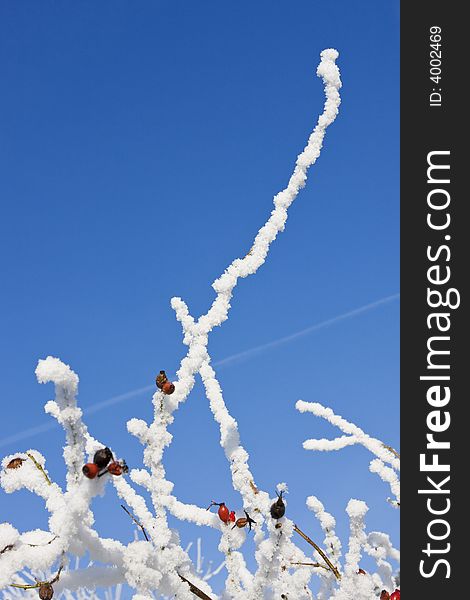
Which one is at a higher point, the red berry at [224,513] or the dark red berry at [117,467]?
the red berry at [224,513]

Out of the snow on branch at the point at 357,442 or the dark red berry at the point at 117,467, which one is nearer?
the dark red berry at the point at 117,467

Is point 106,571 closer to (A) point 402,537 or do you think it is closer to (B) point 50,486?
(B) point 50,486

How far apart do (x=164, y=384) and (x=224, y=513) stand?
0.60 m

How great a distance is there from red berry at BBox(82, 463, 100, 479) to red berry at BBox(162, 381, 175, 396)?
0.70m

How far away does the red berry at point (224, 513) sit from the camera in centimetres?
272

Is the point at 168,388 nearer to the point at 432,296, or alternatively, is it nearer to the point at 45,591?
the point at 45,591

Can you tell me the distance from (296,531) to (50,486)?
1.36 meters

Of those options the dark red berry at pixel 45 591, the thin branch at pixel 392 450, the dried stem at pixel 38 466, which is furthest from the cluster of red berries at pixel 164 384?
the thin branch at pixel 392 450

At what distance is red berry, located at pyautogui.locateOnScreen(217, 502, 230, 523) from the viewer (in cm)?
272

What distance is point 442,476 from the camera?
3369 mm

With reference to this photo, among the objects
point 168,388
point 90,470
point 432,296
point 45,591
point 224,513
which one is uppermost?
point 432,296

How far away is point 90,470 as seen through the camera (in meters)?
1.86

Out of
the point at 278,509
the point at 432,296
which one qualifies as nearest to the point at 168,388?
the point at 278,509

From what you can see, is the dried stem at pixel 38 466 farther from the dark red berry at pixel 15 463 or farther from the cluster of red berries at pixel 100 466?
the cluster of red berries at pixel 100 466
